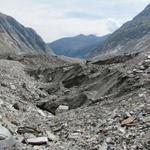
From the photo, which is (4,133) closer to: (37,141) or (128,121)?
A: (37,141)

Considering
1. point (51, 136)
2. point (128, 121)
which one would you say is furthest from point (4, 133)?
point (128, 121)

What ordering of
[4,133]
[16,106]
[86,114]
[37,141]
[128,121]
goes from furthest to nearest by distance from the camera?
[16,106]
[86,114]
[128,121]
[4,133]
[37,141]

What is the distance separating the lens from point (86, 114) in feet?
75.4

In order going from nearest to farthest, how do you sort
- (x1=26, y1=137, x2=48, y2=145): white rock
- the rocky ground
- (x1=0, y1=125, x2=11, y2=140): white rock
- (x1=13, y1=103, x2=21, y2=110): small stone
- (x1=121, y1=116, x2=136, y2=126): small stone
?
the rocky ground → (x1=0, y1=125, x2=11, y2=140): white rock → (x1=26, y1=137, x2=48, y2=145): white rock → (x1=121, y1=116, x2=136, y2=126): small stone → (x1=13, y1=103, x2=21, y2=110): small stone

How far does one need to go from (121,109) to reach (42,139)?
4859mm

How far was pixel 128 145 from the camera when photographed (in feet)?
54.1

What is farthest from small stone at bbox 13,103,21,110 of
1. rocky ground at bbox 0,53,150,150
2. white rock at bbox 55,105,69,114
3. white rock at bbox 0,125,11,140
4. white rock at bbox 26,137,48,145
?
white rock at bbox 26,137,48,145

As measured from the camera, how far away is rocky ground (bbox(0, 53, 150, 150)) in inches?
691

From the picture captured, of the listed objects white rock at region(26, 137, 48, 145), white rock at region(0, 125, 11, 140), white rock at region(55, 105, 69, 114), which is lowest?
white rock at region(55, 105, 69, 114)

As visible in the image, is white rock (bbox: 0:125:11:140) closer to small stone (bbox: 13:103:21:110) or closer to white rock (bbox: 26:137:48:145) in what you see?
white rock (bbox: 26:137:48:145)

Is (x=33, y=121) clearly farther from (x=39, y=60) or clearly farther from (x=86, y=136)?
(x=39, y=60)

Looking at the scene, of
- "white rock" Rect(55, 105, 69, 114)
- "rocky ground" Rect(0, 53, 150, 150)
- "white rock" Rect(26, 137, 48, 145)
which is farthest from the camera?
"white rock" Rect(55, 105, 69, 114)

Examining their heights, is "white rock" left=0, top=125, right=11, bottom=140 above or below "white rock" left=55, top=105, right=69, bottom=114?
above

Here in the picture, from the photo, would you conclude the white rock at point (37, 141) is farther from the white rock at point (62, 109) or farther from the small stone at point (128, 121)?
the white rock at point (62, 109)
